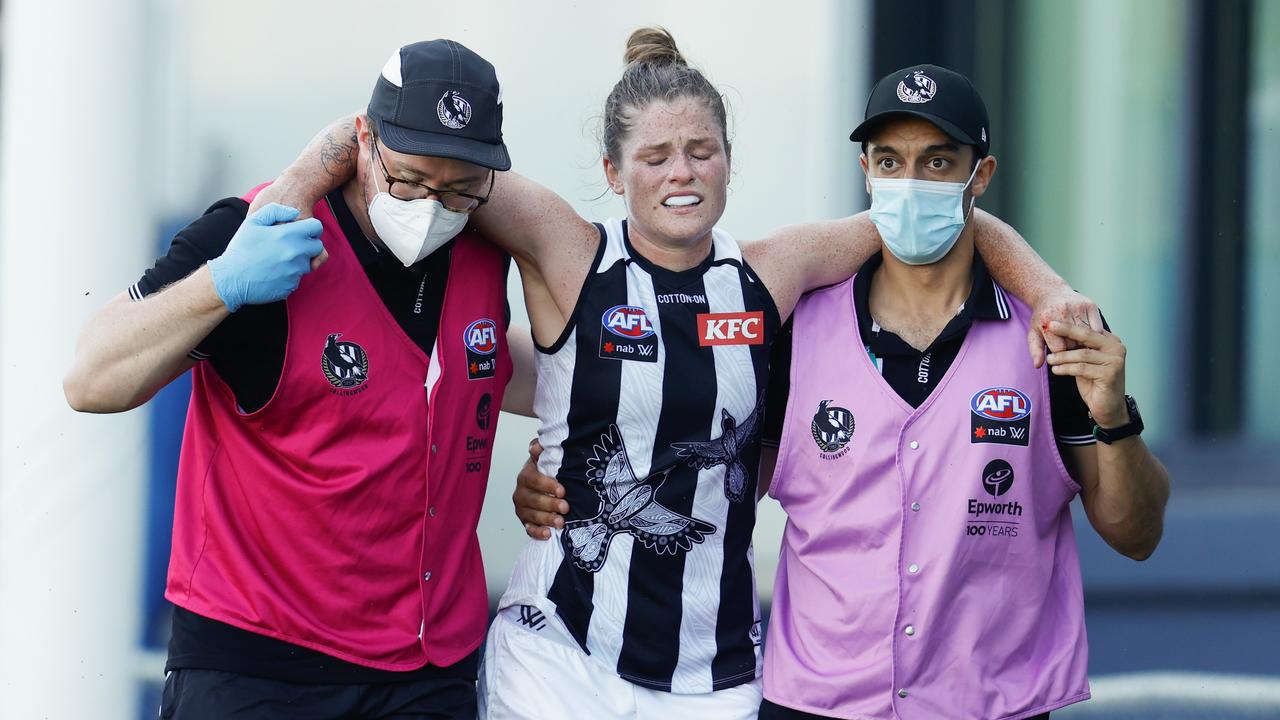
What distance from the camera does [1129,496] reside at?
2363mm

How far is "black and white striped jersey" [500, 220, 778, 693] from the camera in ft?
7.80

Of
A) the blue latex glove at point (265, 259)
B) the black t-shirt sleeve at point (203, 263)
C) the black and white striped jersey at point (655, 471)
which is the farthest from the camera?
the black and white striped jersey at point (655, 471)

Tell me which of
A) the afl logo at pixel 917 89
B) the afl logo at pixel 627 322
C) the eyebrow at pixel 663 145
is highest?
the afl logo at pixel 917 89

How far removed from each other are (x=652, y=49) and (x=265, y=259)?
0.96 metres

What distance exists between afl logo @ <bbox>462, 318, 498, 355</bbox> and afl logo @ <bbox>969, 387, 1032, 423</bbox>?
0.93 m

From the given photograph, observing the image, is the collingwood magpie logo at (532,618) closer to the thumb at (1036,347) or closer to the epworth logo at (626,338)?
the epworth logo at (626,338)

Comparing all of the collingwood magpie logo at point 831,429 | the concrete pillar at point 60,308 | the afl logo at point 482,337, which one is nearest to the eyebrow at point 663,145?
the afl logo at point 482,337

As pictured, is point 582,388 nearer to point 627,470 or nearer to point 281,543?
point 627,470

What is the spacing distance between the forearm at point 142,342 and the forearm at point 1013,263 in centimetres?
151

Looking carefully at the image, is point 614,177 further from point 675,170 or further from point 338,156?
point 338,156

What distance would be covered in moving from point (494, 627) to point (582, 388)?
535 millimetres

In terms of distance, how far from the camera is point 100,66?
3.19 m

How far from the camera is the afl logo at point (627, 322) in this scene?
2404 mm

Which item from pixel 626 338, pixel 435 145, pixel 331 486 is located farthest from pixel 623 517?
pixel 435 145
